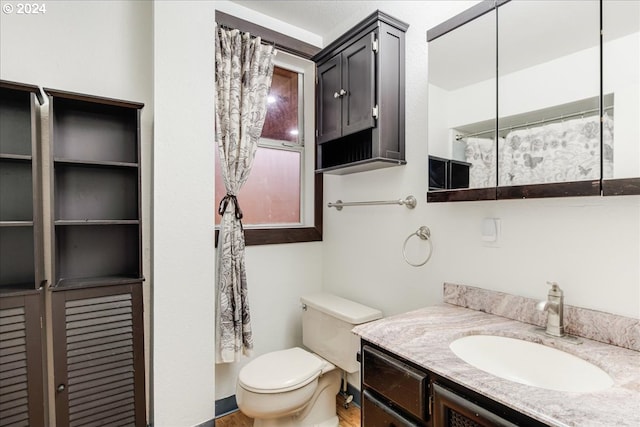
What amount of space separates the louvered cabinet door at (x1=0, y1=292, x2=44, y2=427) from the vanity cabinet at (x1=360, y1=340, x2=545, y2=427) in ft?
4.43

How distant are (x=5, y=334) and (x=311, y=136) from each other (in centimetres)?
204

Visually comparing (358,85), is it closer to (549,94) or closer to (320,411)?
(549,94)

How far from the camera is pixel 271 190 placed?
2424 millimetres

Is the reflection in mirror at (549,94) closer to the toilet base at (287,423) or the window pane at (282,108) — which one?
the window pane at (282,108)

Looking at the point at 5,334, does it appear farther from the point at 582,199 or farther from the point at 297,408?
the point at 582,199

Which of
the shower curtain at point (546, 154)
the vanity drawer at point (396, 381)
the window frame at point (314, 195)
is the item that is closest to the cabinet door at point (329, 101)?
the window frame at point (314, 195)

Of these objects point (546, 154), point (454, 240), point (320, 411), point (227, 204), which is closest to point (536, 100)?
point (546, 154)

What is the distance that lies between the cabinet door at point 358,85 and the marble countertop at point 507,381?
1.06 m

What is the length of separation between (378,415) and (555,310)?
Answer: 2.43 feet

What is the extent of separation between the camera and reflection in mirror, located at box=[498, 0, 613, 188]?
1088 mm

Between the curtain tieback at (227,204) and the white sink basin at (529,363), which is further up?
the curtain tieback at (227,204)

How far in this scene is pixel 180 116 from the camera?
1.73 meters

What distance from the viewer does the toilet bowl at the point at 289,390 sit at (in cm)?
162

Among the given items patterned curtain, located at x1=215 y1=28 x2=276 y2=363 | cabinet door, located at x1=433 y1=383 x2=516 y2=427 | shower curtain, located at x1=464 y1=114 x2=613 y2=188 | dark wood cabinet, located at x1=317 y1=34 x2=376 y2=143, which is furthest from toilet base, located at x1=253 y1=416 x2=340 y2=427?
dark wood cabinet, located at x1=317 y1=34 x2=376 y2=143
